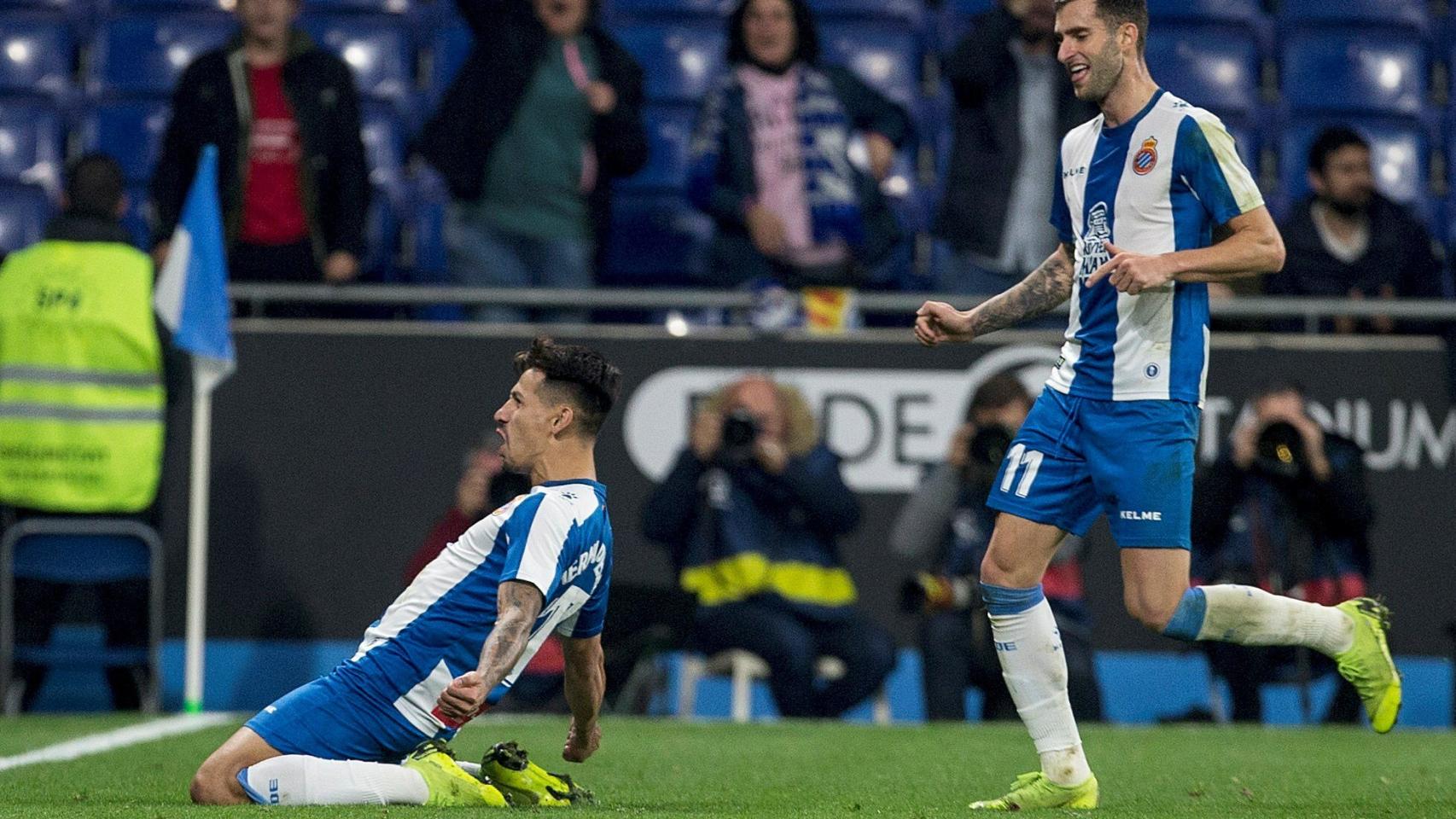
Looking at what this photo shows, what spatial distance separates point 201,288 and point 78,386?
726 millimetres

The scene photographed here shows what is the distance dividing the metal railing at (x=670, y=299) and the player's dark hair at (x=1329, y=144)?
2.37ft

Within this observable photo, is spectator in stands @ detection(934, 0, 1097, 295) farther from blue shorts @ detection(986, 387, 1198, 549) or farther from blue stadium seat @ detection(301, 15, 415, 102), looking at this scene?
blue shorts @ detection(986, 387, 1198, 549)

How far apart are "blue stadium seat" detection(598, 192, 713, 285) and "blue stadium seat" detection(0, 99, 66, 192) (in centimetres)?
308

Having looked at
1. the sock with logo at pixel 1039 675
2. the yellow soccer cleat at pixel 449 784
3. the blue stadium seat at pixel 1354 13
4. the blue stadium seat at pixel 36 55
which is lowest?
the yellow soccer cleat at pixel 449 784

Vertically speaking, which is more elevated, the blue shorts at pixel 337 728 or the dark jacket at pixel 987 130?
the dark jacket at pixel 987 130

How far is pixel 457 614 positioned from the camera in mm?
5234

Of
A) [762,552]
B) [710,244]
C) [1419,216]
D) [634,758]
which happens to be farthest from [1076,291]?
[1419,216]

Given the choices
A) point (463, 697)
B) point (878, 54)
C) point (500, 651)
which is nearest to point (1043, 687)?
point (500, 651)

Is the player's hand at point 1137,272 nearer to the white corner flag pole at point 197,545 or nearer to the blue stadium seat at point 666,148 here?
the white corner flag pole at point 197,545

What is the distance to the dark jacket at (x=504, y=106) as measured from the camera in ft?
32.6

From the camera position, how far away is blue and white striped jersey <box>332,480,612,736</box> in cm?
514

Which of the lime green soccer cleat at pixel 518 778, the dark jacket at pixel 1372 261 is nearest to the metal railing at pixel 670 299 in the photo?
the dark jacket at pixel 1372 261

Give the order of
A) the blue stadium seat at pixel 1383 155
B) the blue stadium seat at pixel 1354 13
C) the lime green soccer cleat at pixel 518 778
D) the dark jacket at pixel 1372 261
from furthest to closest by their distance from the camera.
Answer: the blue stadium seat at pixel 1354 13
the blue stadium seat at pixel 1383 155
the dark jacket at pixel 1372 261
the lime green soccer cleat at pixel 518 778

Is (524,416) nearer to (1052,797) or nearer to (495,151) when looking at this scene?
(1052,797)
